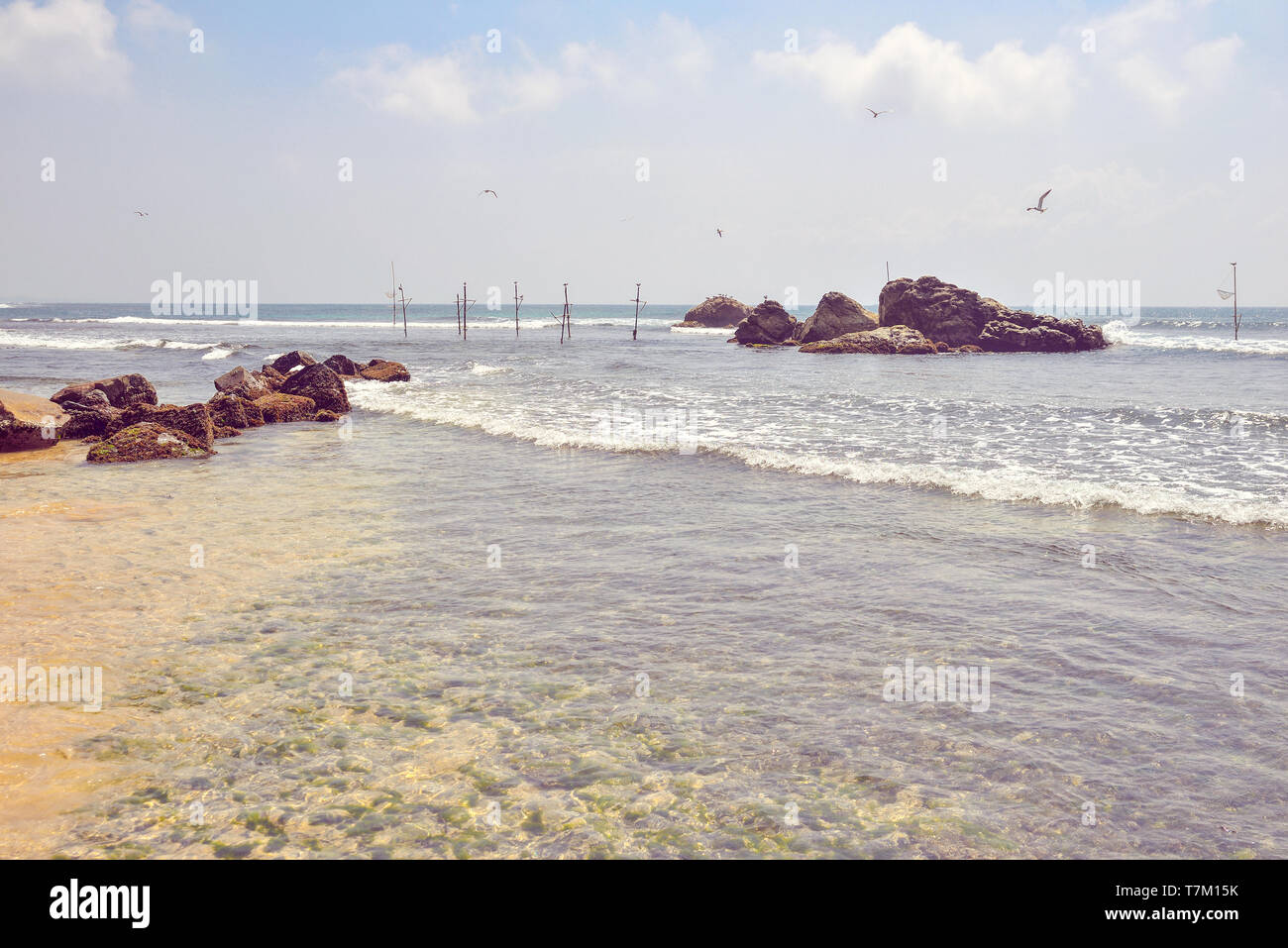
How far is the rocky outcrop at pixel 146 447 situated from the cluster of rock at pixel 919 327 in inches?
1778

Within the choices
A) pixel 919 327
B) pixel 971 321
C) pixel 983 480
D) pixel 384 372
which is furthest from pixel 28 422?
pixel 971 321

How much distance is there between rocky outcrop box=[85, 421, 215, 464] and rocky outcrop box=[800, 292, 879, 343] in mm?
51275

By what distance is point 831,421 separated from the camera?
18375 millimetres

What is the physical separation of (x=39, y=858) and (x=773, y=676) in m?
3.88

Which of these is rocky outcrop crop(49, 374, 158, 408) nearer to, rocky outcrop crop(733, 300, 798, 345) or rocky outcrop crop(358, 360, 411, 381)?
rocky outcrop crop(358, 360, 411, 381)

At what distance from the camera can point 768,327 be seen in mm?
64688

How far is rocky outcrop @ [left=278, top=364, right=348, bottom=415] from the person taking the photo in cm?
2173

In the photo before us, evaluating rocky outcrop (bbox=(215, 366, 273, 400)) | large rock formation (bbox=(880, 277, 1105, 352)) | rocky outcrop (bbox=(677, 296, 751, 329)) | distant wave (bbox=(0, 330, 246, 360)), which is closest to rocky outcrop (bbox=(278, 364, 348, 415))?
rocky outcrop (bbox=(215, 366, 273, 400))

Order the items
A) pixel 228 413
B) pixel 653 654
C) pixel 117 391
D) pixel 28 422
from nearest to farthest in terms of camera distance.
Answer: pixel 653 654 → pixel 28 422 → pixel 228 413 → pixel 117 391

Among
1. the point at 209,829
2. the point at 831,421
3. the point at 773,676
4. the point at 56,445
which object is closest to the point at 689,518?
the point at 773,676

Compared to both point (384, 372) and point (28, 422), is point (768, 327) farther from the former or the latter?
point (28, 422)

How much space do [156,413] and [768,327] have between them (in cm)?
5390

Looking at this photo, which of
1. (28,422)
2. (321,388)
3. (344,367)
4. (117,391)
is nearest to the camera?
(28,422)
